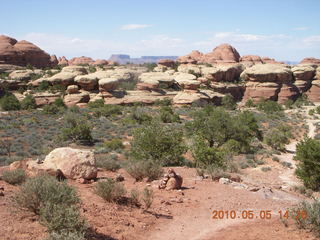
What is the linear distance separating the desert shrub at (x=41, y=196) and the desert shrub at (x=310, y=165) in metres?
9.87

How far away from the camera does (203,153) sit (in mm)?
12344

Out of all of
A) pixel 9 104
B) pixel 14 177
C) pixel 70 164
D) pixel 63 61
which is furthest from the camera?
pixel 63 61

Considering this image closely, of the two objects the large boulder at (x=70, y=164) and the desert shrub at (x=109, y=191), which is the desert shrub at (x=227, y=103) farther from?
the desert shrub at (x=109, y=191)

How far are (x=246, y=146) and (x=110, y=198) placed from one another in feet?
44.4

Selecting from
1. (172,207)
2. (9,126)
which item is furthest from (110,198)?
(9,126)

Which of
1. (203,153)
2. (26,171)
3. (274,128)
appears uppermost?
(26,171)

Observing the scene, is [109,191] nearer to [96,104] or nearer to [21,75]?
[96,104]

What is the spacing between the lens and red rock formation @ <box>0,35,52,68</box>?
161 feet

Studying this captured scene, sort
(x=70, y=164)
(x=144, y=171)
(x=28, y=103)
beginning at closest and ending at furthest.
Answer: (x=70, y=164) < (x=144, y=171) < (x=28, y=103)

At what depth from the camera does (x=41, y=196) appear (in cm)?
518

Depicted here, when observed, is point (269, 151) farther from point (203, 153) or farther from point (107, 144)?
point (107, 144)

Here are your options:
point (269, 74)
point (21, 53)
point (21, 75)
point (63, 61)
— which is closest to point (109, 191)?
point (21, 75)

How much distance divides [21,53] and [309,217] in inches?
2134
